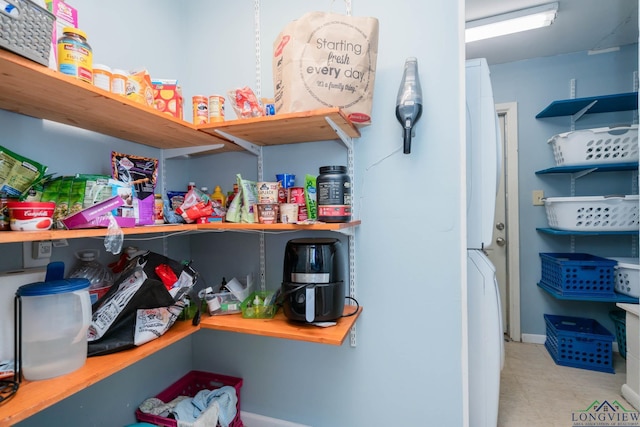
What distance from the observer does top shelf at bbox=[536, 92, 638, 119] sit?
2.25 m

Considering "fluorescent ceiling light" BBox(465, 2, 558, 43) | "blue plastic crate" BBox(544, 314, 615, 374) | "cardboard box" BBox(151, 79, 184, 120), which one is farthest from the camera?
"blue plastic crate" BBox(544, 314, 615, 374)

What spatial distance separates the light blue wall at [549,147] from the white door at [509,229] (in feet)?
0.18

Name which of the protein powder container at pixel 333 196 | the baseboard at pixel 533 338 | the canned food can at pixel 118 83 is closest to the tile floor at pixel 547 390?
the baseboard at pixel 533 338

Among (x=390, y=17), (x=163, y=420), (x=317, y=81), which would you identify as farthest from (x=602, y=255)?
(x=163, y=420)

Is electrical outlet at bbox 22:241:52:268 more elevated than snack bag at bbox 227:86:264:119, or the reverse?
snack bag at bbox 227:86:264:119

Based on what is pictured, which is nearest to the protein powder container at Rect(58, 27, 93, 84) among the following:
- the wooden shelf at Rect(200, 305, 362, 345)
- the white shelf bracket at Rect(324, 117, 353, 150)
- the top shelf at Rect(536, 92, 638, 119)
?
the white shelf bracket at Rect(324, 117, 353, 150)

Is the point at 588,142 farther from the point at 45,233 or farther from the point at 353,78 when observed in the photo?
the point at 45,233

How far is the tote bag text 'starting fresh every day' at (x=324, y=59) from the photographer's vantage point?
1.08 m

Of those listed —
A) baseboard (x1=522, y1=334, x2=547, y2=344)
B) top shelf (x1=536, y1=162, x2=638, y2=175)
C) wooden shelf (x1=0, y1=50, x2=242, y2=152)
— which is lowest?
baseboard (x1=522, y1=334, x2=547, y2=344)

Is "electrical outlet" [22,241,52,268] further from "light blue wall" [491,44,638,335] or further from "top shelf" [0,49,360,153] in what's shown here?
"light blue wall" [491,44,638,335]

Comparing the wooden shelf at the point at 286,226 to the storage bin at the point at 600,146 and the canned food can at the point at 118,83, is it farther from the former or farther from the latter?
the storage bin at the point at 600,146

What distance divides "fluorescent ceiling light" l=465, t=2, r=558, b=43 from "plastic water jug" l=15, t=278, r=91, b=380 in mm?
2712

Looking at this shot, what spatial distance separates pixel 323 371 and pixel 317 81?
1.27 m

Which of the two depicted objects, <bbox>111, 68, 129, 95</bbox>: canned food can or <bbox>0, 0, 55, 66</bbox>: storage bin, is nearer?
<bbox>0, 0, 55, 66</bbox>: storage bin
